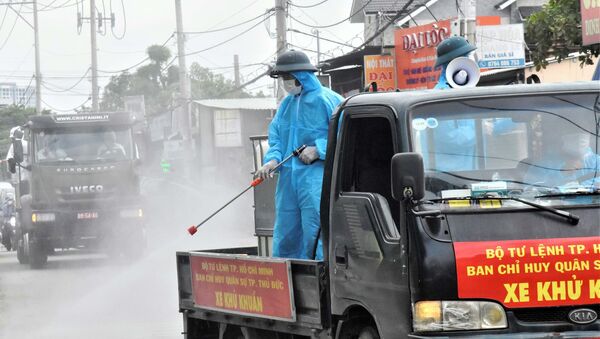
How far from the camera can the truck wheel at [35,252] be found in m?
23.6

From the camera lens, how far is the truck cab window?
671 centimetres

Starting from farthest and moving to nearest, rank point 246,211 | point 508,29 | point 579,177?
point 246,211
point 508,29
point 579,177

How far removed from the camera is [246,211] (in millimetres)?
35844

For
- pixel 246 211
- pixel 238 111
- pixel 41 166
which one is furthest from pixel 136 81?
pixel 41 166

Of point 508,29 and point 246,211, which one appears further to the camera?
point 246,211

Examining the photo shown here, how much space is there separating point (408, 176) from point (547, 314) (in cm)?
93

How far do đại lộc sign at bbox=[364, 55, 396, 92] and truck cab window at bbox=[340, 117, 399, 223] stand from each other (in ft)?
69.1

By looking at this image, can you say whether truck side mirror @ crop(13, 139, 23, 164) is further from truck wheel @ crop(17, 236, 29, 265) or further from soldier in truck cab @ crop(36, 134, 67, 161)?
truck wheel @ crop(17, 236, 29, 265)

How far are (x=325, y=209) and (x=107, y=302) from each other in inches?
369

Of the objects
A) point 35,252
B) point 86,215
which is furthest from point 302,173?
point 35,252

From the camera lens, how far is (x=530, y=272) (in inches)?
223

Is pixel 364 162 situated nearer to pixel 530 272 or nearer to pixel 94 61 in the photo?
pixel 530 272

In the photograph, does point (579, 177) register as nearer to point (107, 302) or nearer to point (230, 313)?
point (230, 313)

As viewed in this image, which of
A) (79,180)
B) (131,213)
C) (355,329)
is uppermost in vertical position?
(79,180)
